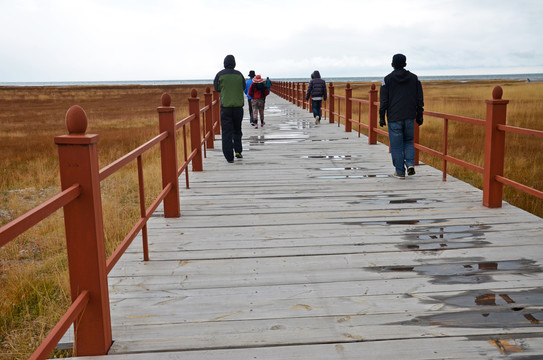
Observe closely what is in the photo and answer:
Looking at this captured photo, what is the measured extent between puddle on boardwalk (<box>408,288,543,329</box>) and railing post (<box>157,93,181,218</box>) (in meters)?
3.17

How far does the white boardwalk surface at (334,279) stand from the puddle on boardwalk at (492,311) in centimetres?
1

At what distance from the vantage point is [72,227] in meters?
2.90

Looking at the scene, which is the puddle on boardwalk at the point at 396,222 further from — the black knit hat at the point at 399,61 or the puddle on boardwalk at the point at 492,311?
the black knit hat at the point at 399,61

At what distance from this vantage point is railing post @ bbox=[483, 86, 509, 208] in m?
6.25

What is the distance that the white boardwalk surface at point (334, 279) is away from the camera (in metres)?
3.19

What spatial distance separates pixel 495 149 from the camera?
20.7 ft

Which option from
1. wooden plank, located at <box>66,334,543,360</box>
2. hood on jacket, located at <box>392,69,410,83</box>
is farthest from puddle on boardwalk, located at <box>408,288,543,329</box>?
hood on jacket, located at <box>392,69,410,83</box>

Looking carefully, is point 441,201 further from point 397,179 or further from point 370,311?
point 370,311

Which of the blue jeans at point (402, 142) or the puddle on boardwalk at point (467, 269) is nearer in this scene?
the puddle on boardwalk at point (467, 269)

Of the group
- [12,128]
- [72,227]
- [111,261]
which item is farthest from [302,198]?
[12,128]

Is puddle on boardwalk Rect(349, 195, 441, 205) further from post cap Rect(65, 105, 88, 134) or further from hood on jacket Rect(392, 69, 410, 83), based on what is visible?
post cap Rect(65, 105, 88, 134)

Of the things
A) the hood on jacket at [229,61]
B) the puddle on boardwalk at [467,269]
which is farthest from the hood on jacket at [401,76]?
the puddle on boardwalk at [467,269]

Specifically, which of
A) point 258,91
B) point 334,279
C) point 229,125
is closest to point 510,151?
point 258,91

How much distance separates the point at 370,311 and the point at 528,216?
3.16 metres
